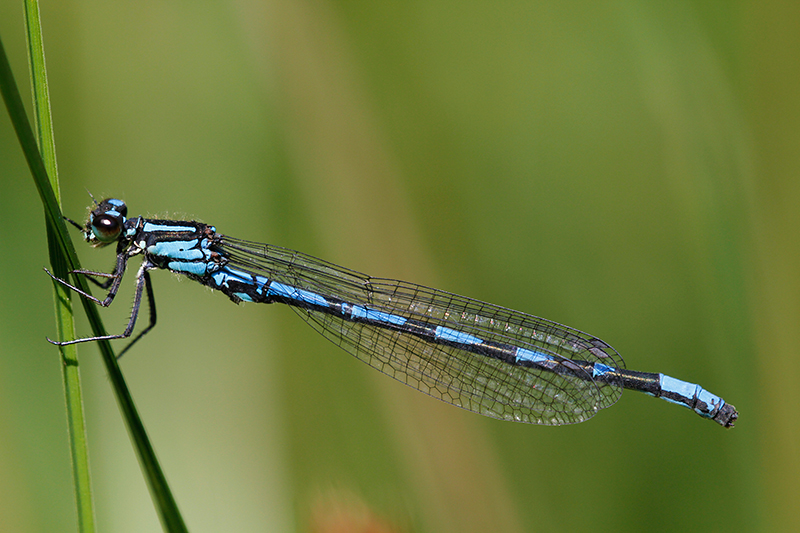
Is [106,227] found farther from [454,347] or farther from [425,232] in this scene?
[454,347]

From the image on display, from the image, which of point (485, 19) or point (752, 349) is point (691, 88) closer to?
point (752, 349)

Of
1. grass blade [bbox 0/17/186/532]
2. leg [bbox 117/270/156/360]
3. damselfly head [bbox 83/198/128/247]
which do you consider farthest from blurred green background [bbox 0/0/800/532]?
grass blade [bbox 0/17/186/532]

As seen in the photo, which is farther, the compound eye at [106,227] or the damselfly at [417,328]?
the damselfly at [417,328]

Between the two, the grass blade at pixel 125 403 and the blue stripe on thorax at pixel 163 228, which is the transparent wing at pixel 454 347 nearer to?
the blue stripe on thorax at pixel 163 228

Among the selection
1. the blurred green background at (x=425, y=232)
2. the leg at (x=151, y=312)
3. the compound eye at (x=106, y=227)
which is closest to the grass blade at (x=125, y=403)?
the blurred green background at (x=425, y=232)

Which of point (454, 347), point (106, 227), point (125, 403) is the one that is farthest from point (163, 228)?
point (454, 347)

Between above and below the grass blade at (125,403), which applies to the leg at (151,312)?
above
